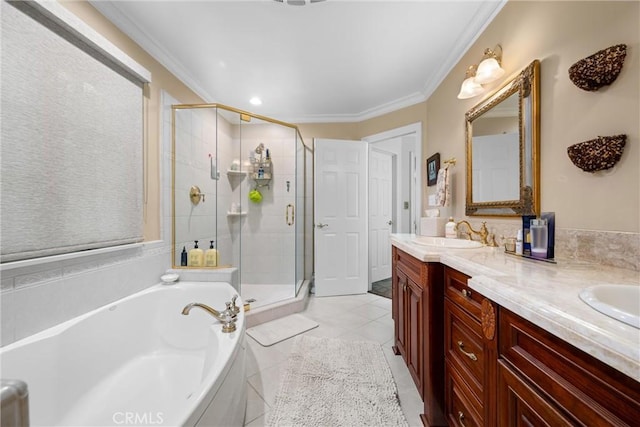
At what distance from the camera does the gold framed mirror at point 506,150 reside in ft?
4.12

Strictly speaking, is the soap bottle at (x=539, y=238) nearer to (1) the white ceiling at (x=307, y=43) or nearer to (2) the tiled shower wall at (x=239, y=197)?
(1) the white ceiling at (x=307, y=43)

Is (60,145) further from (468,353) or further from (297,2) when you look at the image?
(468,353)

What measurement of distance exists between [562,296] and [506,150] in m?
1.17

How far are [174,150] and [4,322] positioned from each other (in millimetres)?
1578

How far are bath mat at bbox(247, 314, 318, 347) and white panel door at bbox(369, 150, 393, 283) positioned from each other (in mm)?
1423

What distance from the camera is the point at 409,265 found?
154 cm

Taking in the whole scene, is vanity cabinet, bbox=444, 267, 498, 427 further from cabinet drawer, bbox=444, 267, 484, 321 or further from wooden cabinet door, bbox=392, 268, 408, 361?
wooden cabinet door, bbox=392, 268, 408, 361

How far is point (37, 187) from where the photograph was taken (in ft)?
3.75

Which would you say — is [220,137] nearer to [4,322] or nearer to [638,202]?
[4,322]

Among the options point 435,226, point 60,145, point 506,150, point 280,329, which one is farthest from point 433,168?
point 60,145

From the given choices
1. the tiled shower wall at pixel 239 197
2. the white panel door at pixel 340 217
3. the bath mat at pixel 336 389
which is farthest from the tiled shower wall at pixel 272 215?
the bath mat at pixel 336 389

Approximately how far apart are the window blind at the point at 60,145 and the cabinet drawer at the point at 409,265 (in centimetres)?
189

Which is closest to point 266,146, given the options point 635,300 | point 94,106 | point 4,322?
point 94,106

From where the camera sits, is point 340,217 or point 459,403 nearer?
point 459,403
